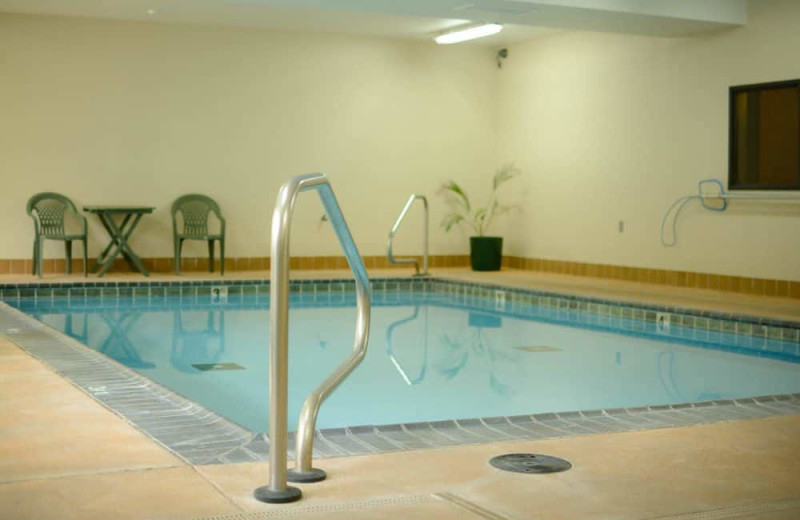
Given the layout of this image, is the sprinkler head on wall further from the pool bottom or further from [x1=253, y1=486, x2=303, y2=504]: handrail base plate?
[x1=253, y1=486, x2=303, y2=504]: handrail base plate

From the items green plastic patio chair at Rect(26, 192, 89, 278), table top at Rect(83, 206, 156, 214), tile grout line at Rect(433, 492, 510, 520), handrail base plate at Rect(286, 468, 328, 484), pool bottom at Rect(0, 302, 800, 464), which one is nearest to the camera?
tile grout line at Rect(433, 492, 510, 520)

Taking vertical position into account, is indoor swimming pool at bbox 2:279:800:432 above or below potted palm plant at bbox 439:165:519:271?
below

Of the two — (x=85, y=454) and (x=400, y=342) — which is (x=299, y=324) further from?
(x=85, y=454)

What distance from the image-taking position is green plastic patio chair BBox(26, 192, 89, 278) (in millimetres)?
10141

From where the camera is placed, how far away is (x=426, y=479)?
296 centimetres

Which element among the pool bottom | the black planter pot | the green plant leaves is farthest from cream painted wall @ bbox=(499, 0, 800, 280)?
the pool bottom

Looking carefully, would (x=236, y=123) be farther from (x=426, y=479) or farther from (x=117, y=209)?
(x=426, y=479)

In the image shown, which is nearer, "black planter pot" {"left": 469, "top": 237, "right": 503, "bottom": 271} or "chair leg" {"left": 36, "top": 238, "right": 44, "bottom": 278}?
"chair leg" {"left": 36, "top": 238, "right": 44, "bottom": 278}

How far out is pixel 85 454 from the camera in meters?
3.19

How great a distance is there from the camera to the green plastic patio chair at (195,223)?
10.7 meters

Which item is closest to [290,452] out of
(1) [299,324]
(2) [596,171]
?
(1) [299,324]

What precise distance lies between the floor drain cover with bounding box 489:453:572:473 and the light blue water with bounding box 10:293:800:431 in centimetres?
159

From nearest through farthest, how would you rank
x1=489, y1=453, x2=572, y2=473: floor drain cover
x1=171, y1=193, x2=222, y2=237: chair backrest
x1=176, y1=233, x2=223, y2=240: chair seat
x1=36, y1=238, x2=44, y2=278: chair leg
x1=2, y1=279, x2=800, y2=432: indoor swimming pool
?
x1=489, y1=453, x2=572, y2=473: floor drain cover
x1=2, y1=279, x2=800, y2=432: indoor swimming pool
x1=36, y1=238, x2=44, y2=278: chair leg
x1=176, y1=233, x2=223, y2=240: chair seat
x1=171, y1=193, x2=222, y2=237: chair backrest

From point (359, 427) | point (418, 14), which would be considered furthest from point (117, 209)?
point (359, 427)
